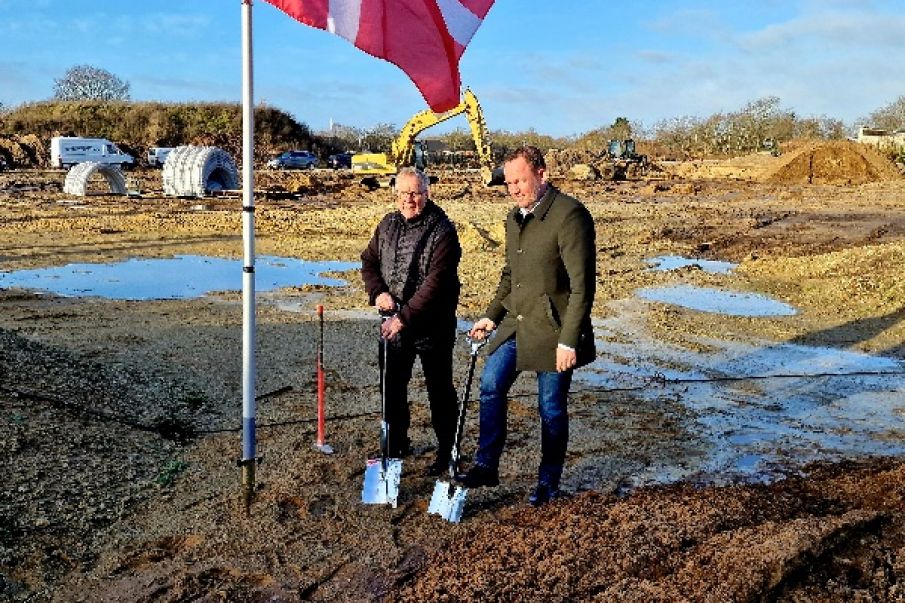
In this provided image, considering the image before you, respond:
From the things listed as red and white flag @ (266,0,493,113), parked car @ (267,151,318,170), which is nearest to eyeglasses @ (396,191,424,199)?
red and white flag @ (266,0,493,113)

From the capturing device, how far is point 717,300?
13164 millimetres

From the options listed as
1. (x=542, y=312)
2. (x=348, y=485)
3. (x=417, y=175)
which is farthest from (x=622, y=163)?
(x=542, y=312)

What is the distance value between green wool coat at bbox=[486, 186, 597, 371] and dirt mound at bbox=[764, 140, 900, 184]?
124ft

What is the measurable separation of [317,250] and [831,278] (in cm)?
984

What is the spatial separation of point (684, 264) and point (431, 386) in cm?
1229

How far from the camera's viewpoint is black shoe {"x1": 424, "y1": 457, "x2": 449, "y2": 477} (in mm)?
5773

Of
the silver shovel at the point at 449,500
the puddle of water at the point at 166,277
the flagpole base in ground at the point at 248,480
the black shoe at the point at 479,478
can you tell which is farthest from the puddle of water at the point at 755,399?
the puddle of water at the point at 166,277

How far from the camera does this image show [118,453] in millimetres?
5863

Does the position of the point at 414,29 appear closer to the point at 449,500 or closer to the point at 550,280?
the point at 550,280

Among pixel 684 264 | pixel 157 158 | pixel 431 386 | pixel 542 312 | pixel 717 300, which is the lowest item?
pixel 717 300

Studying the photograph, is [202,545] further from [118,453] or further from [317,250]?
[317,250]

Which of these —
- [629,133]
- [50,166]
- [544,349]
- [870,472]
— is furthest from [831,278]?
[629,133]

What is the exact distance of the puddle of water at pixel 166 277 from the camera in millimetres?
13234

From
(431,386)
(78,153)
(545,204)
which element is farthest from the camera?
(78,153)
